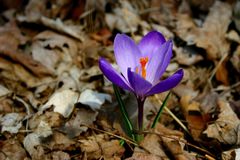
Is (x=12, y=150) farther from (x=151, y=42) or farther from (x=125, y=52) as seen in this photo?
(x=151, y=42)

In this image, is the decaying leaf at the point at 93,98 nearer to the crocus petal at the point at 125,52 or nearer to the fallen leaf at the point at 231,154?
the crocus petal at the point at 125,52

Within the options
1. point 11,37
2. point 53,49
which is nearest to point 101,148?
point 53,49

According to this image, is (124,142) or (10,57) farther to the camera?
(10,57)

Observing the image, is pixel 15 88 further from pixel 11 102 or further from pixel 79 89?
pixel 79 89

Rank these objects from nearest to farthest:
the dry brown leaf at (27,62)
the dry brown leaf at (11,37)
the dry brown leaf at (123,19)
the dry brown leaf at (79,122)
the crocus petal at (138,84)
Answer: the crocus petal at (138,84) → the dry brown leaf at (79,122) → the dry brown leaf at (27,62) → the dry brown leaf at (11,37) → the dry brown leaf at (123,19)

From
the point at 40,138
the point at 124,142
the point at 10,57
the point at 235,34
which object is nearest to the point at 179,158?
the point at 124,142

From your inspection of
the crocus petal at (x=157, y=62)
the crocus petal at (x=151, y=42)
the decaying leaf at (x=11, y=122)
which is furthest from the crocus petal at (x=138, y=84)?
the decaying leaf at (x=11, y=122)
